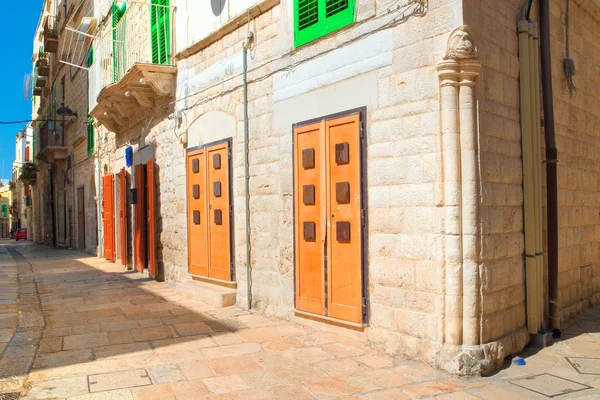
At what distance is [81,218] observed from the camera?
1969 centimetres

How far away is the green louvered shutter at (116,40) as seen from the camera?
1143cm

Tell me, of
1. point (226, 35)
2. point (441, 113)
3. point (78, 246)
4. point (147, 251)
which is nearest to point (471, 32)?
point (441, 113)

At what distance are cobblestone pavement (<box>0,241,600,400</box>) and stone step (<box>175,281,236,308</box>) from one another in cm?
19

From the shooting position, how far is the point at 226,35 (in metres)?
7.67

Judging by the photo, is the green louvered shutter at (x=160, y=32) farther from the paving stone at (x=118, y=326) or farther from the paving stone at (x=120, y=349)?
the paving stone at (x=120, y=349)

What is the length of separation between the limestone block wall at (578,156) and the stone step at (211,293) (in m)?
4.12

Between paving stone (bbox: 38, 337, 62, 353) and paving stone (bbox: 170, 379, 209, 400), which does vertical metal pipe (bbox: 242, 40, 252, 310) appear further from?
paving stone (bbox: 170, 379, 209, 400)

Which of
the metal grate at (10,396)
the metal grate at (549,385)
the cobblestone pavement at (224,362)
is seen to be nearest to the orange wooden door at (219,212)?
the cobblestone pavement at (224,362)

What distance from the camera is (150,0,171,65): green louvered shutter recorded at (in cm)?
948

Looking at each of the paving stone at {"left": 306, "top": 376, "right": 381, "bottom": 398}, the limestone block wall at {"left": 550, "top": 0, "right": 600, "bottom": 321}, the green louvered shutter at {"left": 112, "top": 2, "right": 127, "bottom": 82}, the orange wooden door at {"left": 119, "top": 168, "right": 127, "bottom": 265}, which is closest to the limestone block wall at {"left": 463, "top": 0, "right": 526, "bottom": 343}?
the paving stone at {"left": 306, "top": 376, "right": 381, "bottom": 398}

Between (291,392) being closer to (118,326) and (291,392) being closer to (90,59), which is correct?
(118,326)

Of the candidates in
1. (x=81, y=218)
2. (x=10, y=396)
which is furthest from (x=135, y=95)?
(x=81, y=218)

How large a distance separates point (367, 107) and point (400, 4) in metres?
0.96

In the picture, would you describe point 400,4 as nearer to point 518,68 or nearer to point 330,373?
point 518,68
